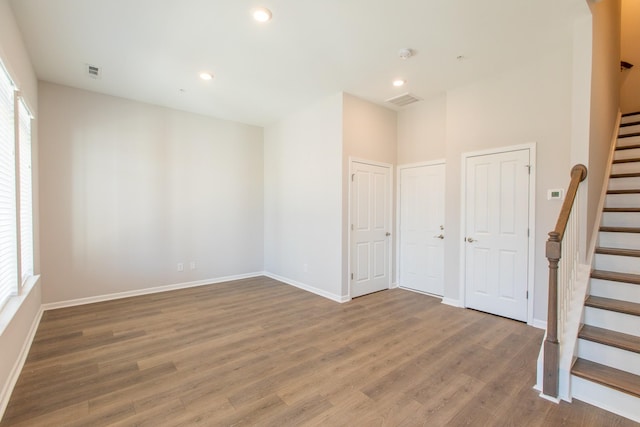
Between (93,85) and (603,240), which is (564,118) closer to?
(603,240)

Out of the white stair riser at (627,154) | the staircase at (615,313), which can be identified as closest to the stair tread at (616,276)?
the staircase at (615,313)

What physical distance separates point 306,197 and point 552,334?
11.9ft

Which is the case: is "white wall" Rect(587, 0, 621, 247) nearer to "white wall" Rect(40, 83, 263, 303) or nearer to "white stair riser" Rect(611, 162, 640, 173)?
"white stair riser" Rect(611, 162, 640, 173)

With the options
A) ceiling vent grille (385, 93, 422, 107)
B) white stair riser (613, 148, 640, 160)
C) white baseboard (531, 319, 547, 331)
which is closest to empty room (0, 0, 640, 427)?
white baseboard (531, 319, 547, 331)

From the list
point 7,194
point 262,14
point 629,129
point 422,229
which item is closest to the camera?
point 7,194

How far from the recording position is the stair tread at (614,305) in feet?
7.30

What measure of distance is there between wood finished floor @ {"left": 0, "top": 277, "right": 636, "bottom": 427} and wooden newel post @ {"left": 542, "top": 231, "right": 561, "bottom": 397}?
0.13 m

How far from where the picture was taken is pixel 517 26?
2.73 metres

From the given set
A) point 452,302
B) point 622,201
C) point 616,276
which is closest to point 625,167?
point 622,201

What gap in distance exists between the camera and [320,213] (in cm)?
467

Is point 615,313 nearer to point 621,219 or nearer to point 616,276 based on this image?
point 616,276

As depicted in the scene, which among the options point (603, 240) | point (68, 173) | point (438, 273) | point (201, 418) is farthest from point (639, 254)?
point (68, 173)

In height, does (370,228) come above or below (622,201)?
below

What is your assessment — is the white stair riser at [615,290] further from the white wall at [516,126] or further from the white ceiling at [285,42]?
the white ceiling at [285,42]
